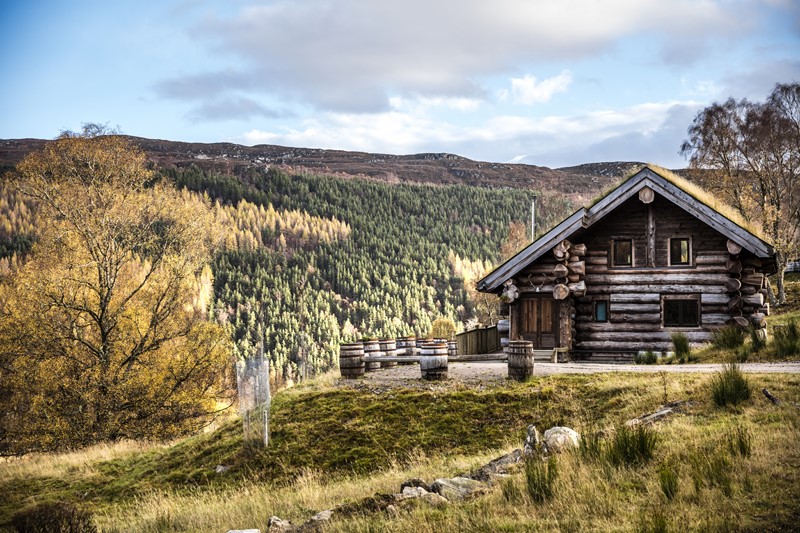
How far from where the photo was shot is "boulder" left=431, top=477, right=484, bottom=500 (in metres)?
9.00

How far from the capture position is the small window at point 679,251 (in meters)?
24.0

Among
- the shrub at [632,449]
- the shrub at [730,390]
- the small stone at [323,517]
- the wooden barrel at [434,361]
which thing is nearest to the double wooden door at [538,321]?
the wooden barrel at [434,361]

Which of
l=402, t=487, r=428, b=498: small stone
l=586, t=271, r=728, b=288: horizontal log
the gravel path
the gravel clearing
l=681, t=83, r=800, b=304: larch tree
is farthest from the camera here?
l=681, t=83, r=800, b=304: larch tree

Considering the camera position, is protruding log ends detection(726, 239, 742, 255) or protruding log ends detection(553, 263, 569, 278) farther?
protruding log ends detection(553, 263, 569, 278)

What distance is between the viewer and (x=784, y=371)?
1496 cm

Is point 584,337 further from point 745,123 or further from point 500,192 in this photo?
point 500,192

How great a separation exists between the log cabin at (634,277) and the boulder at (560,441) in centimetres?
1339

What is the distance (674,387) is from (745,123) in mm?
40374

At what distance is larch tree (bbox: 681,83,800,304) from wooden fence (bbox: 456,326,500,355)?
23.0 metres

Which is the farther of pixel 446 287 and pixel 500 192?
pixel 500 192

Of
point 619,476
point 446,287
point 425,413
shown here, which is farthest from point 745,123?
point 446,287

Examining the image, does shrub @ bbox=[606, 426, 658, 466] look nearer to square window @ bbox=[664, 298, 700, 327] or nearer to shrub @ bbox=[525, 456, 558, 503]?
shrub @ bbox=[525, 456, 558, 503]

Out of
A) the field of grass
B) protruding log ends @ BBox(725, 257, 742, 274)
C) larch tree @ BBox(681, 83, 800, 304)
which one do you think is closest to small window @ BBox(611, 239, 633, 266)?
protruding log ends @ BBox(725, 257, 742, 274)

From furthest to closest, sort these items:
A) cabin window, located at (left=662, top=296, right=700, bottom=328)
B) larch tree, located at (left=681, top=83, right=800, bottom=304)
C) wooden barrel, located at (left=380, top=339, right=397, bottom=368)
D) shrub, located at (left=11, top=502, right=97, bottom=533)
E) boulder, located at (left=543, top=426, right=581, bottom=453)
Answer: larch tree, located at (left=681, top=83, right=800, bottom=304)
cabin window, located at (left=662, top=296, right=700, bottom=328)
wooden barrel, located at (left=380, top=339, right=397, bottom=368)
boulder, located at (left=543, top=426, right=581, bottom=453)
shrub, located at (left=11, top=502, right=97, bottom=533)
